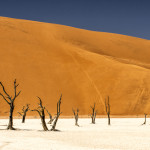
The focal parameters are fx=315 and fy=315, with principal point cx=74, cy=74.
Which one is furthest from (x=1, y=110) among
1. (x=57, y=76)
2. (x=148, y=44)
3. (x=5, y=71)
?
(x=148, y=44)

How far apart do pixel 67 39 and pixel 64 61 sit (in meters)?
15.3

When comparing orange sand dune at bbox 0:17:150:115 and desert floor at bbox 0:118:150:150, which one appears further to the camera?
orange sand dune at bbox 0:17:150:115

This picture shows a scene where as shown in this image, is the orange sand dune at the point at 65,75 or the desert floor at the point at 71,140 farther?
the orange sand dune at the point at 65,75

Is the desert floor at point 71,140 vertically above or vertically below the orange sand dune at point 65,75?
below

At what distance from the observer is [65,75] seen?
168 feet

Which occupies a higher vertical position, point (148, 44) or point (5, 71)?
point (148, 44)

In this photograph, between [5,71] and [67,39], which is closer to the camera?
[5,71]

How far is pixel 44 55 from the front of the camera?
55.3 m

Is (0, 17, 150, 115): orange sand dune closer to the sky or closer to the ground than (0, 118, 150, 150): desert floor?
closer to the sky

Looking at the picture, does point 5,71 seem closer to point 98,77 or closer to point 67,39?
point 98,77

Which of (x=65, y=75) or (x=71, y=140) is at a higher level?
(x=65, y=75)

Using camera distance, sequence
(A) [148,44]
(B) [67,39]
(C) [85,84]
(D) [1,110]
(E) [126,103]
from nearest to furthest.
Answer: (D) [1,110] < (E) [126,103] < (C) [85,84] < (B) [67,39] < (A) [148,44]

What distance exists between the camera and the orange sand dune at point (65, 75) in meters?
45.2

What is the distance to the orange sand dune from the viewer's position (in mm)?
45188
